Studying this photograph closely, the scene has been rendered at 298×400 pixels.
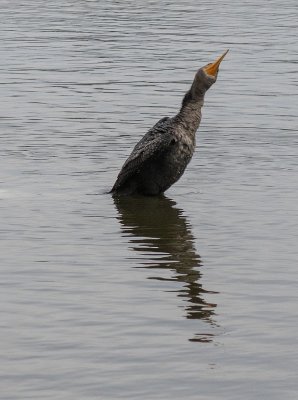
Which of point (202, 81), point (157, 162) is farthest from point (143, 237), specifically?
point (202, 81)

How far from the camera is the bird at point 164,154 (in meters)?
14.5

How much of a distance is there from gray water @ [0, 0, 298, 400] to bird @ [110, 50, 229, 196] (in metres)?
0.25

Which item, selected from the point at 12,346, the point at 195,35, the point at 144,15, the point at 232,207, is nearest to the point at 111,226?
the point at 232,207

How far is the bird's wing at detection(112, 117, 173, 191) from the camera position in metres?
14.4

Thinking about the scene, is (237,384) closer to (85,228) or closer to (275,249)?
(275,249)

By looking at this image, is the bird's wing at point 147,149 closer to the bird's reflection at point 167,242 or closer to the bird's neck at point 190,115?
the bird's neck at point 190,115

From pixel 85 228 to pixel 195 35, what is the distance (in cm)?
1917

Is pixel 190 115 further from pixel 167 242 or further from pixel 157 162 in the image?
pixel 167 242

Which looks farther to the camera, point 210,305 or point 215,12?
point 215,12

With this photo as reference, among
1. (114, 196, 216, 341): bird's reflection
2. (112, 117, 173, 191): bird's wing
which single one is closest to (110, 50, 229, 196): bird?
(112, 117, 173, 191): bird's wing

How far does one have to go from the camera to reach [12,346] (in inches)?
346

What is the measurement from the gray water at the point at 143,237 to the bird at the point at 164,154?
0.25 meters

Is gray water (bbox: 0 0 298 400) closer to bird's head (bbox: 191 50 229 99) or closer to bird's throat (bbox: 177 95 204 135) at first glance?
bird's throat (bbox: 177 95 204 135)

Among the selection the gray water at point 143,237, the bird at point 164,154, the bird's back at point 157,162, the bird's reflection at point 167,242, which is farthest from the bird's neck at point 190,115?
the bird's reflection at point 167,242
